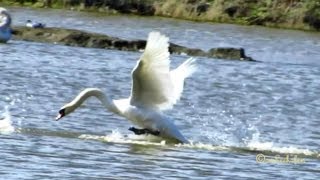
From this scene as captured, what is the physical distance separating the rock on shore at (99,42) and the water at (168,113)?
64 centimetres

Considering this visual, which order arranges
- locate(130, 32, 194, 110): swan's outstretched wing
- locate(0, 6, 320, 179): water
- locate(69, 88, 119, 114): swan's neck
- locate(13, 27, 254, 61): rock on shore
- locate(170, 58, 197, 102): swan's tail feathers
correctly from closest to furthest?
locate(0, 6, 320, 179): water < locate(130, 32, 194, 110): swan's outstretched wing < locate(69, 88, 119, 114): swan's neck < locate(170, 58, 197, 102): swan's tail feathers < locate(13, 27, 254, 61): rock on shore

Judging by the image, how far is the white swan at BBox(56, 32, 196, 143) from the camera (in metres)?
13.5

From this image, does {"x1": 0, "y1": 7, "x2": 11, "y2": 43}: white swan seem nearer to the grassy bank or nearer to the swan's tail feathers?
the swan's tail feathers

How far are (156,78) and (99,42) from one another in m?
14.0

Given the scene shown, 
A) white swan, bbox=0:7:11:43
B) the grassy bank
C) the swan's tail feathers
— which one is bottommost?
the grassy bank

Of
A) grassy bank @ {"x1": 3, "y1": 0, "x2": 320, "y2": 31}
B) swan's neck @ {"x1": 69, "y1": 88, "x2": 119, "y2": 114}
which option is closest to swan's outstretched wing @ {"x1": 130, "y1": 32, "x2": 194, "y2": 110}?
swan's neck @ {"x1": 69, "y1": 88, "x2": 119, "y2": 114}

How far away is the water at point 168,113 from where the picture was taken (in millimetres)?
11734

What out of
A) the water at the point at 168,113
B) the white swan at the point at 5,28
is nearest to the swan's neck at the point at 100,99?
the water at the point at 168,113

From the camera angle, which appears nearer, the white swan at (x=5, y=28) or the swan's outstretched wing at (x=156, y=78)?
the swan's outstretched wing at (x=156, y=78)

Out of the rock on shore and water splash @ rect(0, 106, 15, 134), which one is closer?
water splash @ rect(0, 106, 15, 134)

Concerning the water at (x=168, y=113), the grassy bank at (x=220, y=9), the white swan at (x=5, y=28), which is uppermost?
the water at (x=168, y=113)

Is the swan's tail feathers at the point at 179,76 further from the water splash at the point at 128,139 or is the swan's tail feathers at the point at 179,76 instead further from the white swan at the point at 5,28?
the white swan at the point at 5,28

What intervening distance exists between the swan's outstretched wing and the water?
17.9 inches

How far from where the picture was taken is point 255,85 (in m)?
21.9
